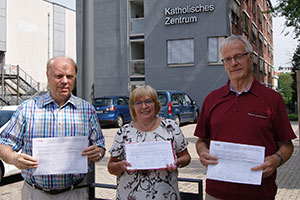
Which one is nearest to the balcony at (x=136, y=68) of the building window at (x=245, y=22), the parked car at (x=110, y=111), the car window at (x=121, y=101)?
the car window at (x=121, y=101)

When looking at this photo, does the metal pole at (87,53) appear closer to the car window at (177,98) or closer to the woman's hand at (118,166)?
the woman's hand at (118,166)

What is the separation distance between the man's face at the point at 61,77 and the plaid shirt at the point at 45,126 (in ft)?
0.30

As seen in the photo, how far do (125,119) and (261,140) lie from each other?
51.6 feet

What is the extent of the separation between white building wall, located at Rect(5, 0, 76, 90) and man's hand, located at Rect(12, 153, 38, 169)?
38.1m

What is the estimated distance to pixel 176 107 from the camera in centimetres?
1694

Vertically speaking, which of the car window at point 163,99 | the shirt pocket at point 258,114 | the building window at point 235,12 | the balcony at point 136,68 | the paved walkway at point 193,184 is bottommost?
the paved walkway at point 193,184

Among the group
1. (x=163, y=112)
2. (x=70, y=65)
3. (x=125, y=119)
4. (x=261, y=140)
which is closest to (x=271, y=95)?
(x=261, y=140)

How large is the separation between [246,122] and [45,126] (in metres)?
1.63

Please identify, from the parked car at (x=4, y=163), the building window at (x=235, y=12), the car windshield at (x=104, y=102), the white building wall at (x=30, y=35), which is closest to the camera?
the parked car at (x=4, y=163)

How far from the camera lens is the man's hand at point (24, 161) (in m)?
2.65

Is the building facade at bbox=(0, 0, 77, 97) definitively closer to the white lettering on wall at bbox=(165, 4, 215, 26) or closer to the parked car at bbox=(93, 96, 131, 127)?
the white lettering on wall at bbox=(165, 4, 215, 26)

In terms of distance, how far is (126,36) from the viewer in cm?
2695

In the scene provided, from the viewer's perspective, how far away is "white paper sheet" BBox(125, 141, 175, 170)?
2852mm

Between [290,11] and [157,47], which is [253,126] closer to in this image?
[290,11]
